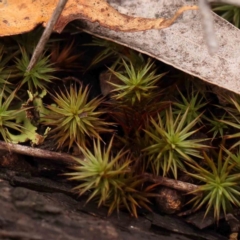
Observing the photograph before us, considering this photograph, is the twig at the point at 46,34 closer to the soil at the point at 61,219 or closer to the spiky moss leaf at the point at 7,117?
the spiky moss leaf at the point at 7,117

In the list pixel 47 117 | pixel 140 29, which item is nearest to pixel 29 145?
pixel 47 117

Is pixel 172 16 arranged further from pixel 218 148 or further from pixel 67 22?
pixel 218 148

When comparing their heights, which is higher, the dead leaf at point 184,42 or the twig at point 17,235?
A: the dead leaf at point 184,42

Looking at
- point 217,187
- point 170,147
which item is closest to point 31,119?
point 170,147

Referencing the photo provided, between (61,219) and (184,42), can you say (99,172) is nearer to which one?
(61,219)

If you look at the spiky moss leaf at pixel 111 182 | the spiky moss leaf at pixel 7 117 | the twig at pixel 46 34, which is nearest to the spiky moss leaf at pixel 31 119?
the spiky moss leaf at pixel 7 117
